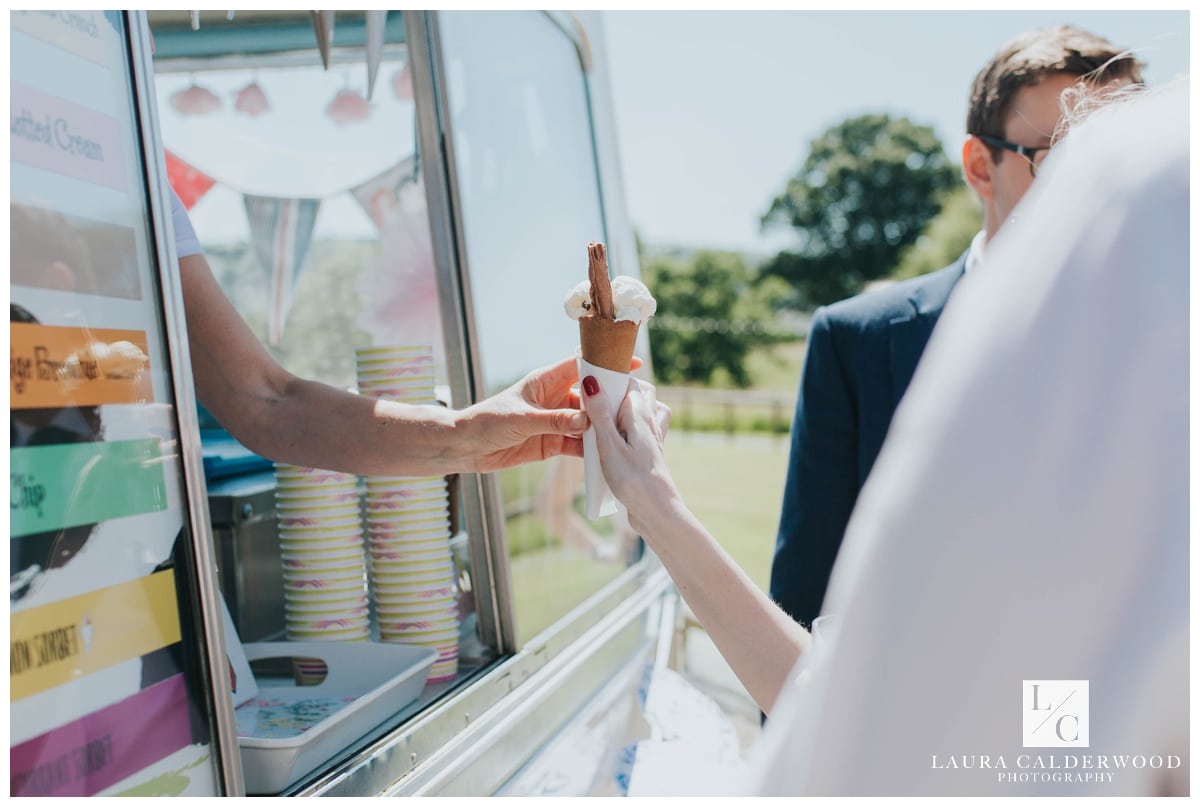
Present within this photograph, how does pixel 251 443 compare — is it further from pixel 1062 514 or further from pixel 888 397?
pixel 1062 514

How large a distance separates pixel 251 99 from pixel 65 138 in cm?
243

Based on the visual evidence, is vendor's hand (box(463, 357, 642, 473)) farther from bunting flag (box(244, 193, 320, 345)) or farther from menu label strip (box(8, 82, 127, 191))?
bunting flag (box(244, 193, 320, 345))

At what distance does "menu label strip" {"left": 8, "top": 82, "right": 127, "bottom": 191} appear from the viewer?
1.15 meters

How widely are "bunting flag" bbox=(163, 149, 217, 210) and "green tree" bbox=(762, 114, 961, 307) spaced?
39.6m

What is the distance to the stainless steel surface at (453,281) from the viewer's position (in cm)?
236

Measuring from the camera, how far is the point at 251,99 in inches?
135

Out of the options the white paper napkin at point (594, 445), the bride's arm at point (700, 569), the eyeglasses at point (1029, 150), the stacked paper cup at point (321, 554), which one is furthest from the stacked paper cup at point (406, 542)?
the eyeglasses at point (1029, 150)

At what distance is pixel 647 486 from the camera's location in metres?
1.48

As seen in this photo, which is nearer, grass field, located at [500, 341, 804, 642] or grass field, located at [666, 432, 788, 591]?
grass field, located at [500, 341, 804, 642]

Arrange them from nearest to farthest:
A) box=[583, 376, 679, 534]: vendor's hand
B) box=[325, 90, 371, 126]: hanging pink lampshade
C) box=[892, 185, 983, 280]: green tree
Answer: box=[583, 376, 679, 534]: vendor's hand
box=[325, 90, 371, 126]: hanging pink lampshade
box=[892, 185, 983, 280]: green tree

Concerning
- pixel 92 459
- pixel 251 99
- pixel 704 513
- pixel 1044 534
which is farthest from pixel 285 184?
pixel 704 513

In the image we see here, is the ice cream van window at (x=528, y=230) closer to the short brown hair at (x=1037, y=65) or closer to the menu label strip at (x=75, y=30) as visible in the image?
the menu label strip at (x=75, y=30)

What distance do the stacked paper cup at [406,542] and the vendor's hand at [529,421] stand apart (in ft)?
1.13

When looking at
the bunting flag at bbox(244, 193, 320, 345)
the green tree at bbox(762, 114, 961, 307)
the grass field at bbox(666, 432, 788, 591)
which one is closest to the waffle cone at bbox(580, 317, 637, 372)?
the bunting flag at bbox(244, 193, 320, 345)
